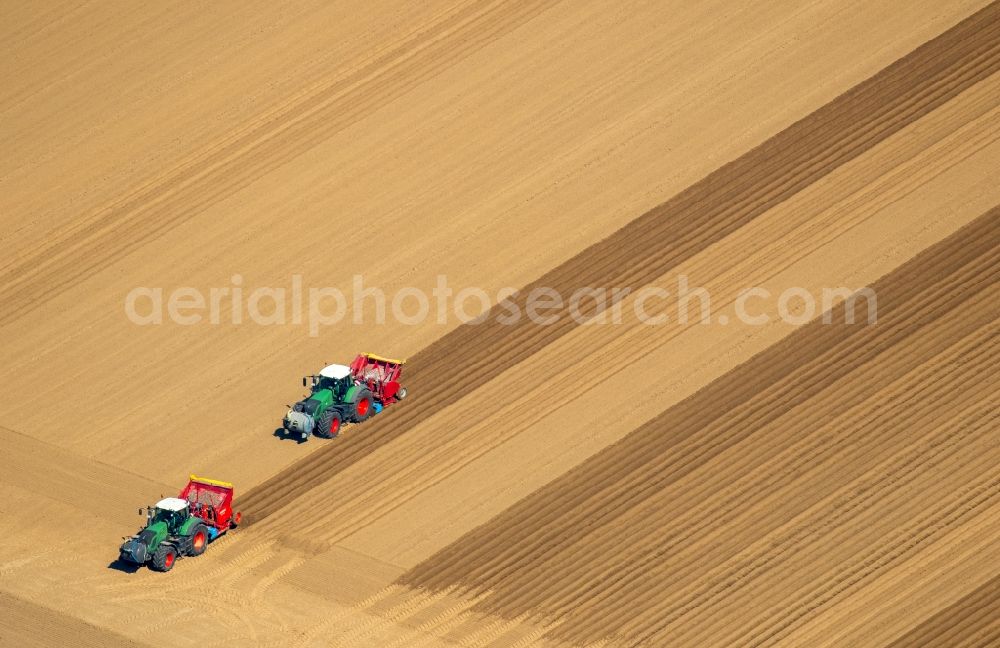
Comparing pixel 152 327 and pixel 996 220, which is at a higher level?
pixel 152 327

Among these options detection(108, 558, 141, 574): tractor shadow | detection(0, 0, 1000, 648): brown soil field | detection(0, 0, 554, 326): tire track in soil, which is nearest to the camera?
detection(0, 0, 1000, 648): brown soil field

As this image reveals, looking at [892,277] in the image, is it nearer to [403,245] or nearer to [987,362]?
[987,362]

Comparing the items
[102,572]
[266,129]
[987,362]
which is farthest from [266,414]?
[987,362]

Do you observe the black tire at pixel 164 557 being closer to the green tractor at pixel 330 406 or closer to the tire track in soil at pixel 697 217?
the tire track in soil at pixel 697 217

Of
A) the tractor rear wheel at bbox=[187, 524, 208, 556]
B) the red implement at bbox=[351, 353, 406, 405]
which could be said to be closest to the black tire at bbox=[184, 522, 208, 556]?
the tractor rear wheel at bbox=[187, 524, 208, 556]

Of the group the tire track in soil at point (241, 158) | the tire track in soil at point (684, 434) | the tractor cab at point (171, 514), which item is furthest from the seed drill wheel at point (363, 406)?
the tire track in soil at point (241, 158)

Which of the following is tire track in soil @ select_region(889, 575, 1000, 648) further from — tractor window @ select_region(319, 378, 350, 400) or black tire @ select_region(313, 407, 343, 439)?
tractor window @ select_region(319, 378, 350, 400)
